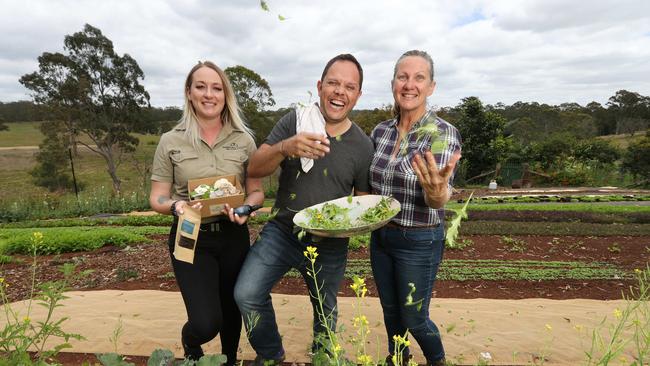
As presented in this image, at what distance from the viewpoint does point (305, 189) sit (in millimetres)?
2398

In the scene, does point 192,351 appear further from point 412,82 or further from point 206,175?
point 412,82

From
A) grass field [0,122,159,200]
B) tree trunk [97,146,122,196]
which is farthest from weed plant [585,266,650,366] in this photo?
tree trunk [97,146,122,196]

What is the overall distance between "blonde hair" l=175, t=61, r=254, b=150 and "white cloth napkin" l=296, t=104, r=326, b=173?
0.45m

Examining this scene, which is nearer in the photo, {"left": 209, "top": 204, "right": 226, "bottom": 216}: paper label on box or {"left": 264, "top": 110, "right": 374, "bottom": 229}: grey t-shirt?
{"left": 209, "top": 204, "right": 226, "bottom": 216}: paper label on box

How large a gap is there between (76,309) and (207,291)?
8.96 feet

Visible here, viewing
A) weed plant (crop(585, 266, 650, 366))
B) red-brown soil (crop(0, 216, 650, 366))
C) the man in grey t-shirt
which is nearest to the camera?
weed plant (crop(585, 266, 650, 366))

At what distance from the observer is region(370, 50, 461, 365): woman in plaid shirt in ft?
7.11

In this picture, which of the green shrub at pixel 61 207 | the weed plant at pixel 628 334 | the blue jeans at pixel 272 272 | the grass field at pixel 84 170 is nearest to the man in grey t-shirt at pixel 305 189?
the blue jeans at pixel 272 272

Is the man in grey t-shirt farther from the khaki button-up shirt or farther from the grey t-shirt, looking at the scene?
the khaki button-up shirt

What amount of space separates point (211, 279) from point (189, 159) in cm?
72

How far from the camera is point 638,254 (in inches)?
264

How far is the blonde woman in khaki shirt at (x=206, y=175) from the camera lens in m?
2.32

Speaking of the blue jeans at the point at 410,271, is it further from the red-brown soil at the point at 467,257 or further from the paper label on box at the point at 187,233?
the red-brown soil at the point at 467,257

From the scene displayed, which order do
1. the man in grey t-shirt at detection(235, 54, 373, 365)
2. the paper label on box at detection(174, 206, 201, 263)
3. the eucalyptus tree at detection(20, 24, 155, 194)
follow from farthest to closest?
the eucalyptus tree at detection(20, 24, 155, 194) < the man in grey t-shirt at detection(235, 54, 373, 365) < the paper label on box at detection(174, 206, 201, 263)
